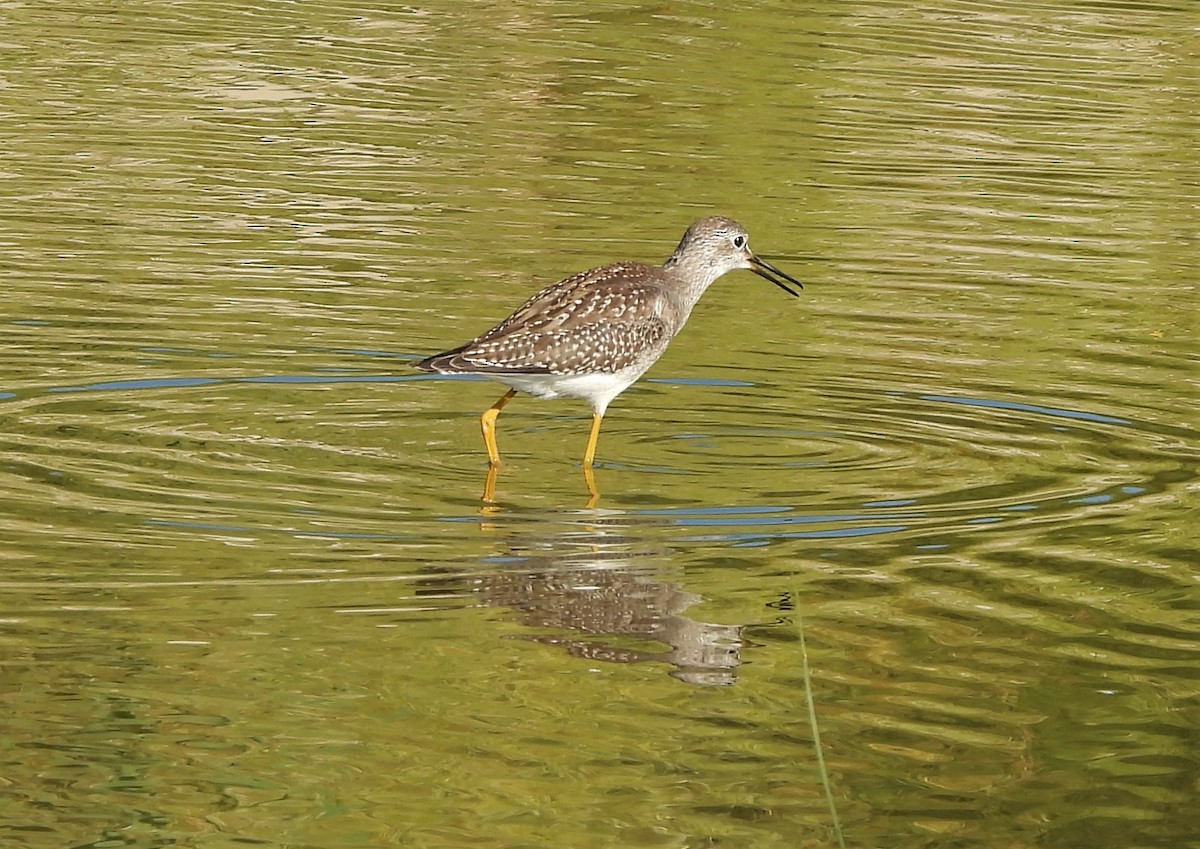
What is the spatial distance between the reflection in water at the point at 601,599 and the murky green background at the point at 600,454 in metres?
0.03

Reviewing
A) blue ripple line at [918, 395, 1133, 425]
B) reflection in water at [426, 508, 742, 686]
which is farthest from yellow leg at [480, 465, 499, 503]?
blue ripple line at [918, 395, 1133, 425]

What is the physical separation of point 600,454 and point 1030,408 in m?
2.76

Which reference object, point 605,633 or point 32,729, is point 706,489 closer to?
point 605,633

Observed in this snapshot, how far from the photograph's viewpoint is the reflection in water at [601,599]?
9.09 meters

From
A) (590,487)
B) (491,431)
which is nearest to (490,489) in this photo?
(590,487)

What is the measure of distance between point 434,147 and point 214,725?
12.8 meters

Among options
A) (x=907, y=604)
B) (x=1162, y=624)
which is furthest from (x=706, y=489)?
(x=1162, y=624)

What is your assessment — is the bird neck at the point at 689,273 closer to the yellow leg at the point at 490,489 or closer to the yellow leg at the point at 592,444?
the yellow leg at the point at 592,444

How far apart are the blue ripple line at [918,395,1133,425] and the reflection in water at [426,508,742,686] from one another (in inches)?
140

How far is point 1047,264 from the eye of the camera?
1745 centimetres

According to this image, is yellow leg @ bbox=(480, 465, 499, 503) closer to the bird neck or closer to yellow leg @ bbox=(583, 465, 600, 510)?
yellow leg @ bbox=(583, 465, 600, 510)

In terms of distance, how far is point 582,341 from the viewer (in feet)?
40.9

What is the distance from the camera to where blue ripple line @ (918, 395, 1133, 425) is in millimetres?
13320

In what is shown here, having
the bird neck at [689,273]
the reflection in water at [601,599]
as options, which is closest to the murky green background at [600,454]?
the reflection in water at [601,599]
